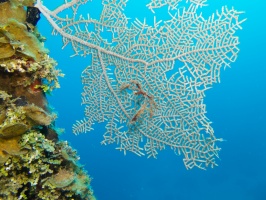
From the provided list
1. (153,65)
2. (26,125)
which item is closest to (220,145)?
(153,65)

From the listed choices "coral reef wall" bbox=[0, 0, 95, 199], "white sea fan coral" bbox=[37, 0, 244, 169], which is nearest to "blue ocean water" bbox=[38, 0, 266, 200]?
"white sea fan coral" bbox=[37, 0, 244, 169]

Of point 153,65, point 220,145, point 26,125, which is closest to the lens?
point 26,125

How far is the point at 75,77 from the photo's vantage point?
39.9 m

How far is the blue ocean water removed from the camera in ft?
93.8

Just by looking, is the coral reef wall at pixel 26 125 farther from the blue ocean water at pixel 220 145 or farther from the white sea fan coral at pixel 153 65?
the blue ocean water at pixel 220 145

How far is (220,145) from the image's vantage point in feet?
117

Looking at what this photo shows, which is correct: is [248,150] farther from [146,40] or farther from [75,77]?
[146,40]

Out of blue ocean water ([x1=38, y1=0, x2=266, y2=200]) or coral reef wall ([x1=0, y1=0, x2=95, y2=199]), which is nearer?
coral reef wall ([x1=0, y1=0, x2=95, y2=199])

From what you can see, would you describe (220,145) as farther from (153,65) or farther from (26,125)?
(26,125)

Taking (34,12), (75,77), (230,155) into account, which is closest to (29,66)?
(34,12)

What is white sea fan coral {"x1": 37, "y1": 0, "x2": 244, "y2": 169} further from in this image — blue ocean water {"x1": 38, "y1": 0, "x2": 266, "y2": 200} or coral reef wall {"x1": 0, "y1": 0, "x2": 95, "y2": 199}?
blue ocean water {"x1": 38, "y1": 0, "x2": 266, "y2": 200}

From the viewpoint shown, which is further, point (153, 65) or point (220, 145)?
point (220, 145)

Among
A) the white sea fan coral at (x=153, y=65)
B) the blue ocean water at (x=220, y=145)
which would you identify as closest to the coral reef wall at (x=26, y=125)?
the white sea fan coral at (x=153, y=65)

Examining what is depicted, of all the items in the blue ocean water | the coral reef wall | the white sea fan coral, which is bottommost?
the coral reef wall
